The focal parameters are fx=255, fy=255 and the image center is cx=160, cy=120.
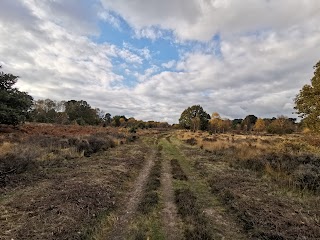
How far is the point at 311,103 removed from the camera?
22.7 metres

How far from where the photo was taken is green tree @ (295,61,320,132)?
22250 millimetres

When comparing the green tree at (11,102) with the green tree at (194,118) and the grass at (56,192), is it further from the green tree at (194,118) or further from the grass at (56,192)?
the green tree at (194,118)

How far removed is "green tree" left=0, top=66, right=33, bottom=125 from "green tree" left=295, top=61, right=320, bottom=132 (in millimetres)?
27029

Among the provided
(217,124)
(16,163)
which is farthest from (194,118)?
(16,163)

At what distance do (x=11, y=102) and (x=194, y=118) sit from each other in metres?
77.2

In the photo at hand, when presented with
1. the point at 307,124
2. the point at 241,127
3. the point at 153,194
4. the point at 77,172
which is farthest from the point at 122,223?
the point at 241,127

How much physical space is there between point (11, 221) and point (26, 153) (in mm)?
7909

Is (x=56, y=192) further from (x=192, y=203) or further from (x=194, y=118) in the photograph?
(x=194, y=118)

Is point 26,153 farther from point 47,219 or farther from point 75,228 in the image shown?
point 75,228

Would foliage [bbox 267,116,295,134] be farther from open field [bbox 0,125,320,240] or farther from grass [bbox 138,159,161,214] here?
grass [bbox 138,159,161,214]

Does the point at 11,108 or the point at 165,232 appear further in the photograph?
the point at 11,108

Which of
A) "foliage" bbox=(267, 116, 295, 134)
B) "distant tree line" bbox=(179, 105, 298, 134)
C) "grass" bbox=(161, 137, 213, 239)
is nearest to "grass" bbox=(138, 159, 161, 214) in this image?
"grass" bbox=(161, 137, 213, 239)

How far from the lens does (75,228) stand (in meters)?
6.71

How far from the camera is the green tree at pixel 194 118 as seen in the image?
95713 millimetres
